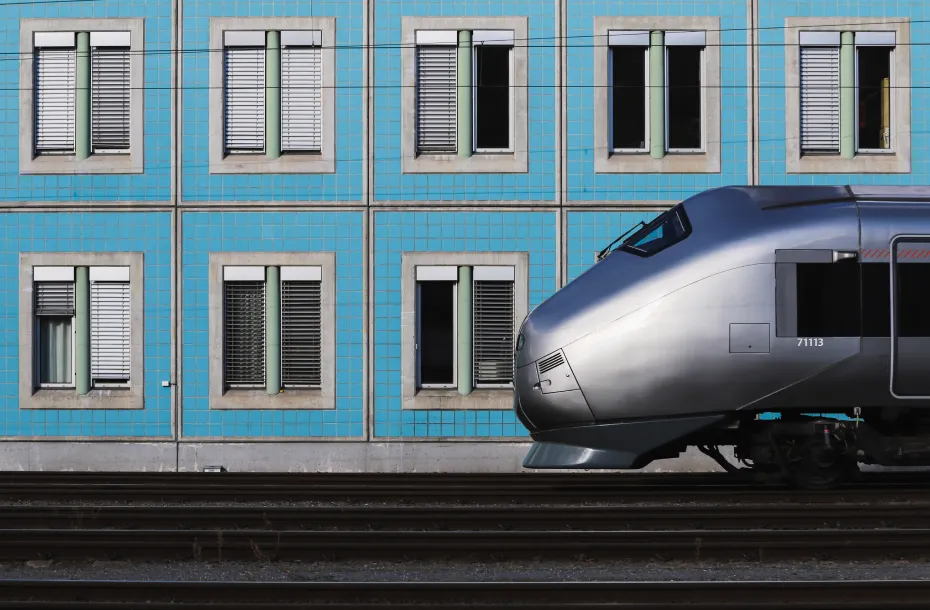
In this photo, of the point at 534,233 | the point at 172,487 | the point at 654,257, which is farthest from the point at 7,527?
the point at 534,233

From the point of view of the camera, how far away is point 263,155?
2027 cm

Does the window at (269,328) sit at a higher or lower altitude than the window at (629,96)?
lower

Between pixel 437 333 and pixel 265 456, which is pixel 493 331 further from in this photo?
pixel 265 456

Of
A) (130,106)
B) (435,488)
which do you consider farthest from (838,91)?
(130,106)

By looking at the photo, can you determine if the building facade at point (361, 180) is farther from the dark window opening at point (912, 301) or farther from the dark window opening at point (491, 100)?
the dark window opening at point (912, 301)

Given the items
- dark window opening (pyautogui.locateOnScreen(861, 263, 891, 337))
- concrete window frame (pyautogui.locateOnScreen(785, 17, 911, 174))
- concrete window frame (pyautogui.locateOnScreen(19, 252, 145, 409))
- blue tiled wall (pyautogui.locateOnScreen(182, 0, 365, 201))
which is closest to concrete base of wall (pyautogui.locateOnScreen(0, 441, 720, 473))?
concrete window frame (pyautogui.locateOnScreen(19, 252, 145, 409))

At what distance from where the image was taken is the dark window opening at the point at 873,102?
20234mm

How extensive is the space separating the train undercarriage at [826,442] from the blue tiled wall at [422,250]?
241 inches

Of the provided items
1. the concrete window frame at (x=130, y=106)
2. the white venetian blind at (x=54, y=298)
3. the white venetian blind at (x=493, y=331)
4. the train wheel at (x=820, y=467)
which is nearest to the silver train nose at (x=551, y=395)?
the train wheel at (x=820, y=467)

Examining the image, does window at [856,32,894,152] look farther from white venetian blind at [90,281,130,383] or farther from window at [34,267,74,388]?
window at [34,267,74,388]

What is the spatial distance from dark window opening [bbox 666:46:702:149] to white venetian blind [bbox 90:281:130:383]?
881cm

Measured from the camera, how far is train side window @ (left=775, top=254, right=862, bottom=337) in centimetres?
1363
